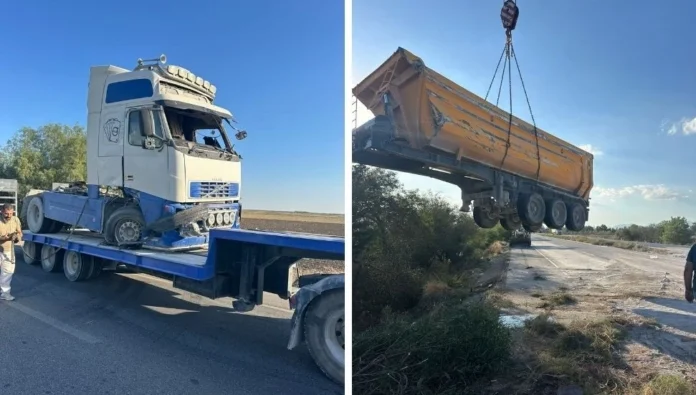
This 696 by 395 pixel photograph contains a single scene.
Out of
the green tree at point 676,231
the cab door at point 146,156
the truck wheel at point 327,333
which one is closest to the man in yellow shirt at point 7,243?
the cab door at point 146,156

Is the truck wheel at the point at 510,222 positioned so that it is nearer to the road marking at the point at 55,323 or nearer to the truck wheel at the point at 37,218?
the road marking at the point at 55,323

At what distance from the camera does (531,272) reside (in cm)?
145

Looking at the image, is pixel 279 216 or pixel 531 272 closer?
pixel 531 272

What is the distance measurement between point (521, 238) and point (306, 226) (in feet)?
4.10

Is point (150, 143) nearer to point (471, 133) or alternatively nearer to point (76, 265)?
point (76, 265)

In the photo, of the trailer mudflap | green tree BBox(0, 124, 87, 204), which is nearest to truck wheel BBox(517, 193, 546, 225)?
the trailer mudflap

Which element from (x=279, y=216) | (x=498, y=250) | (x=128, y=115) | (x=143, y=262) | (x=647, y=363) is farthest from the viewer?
(x=128, y=115)

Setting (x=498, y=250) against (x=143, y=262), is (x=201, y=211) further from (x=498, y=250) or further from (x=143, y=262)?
(x=498, y=250)

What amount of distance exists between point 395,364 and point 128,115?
3.71m

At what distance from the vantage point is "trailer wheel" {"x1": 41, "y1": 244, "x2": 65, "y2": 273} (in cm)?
538

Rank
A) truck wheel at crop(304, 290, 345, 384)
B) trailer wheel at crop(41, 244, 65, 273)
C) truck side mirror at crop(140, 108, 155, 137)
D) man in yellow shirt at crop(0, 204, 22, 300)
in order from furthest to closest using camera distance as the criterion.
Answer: trailer wheel at crop(41, 244, 65, 273), man in yellow shirt at crop(0, 204, 22, 300), truck side mirror at crop(140, 108, 155, 137), truck wheel at crop(304, 290, 345, 384)

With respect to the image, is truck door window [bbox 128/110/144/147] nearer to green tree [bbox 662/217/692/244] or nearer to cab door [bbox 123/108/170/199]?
cab door [bbox 123/108/170/199]

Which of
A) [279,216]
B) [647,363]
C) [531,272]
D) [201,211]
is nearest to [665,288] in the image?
[647,363]

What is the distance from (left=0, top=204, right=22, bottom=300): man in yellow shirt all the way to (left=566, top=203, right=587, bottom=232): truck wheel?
4.75 meters
